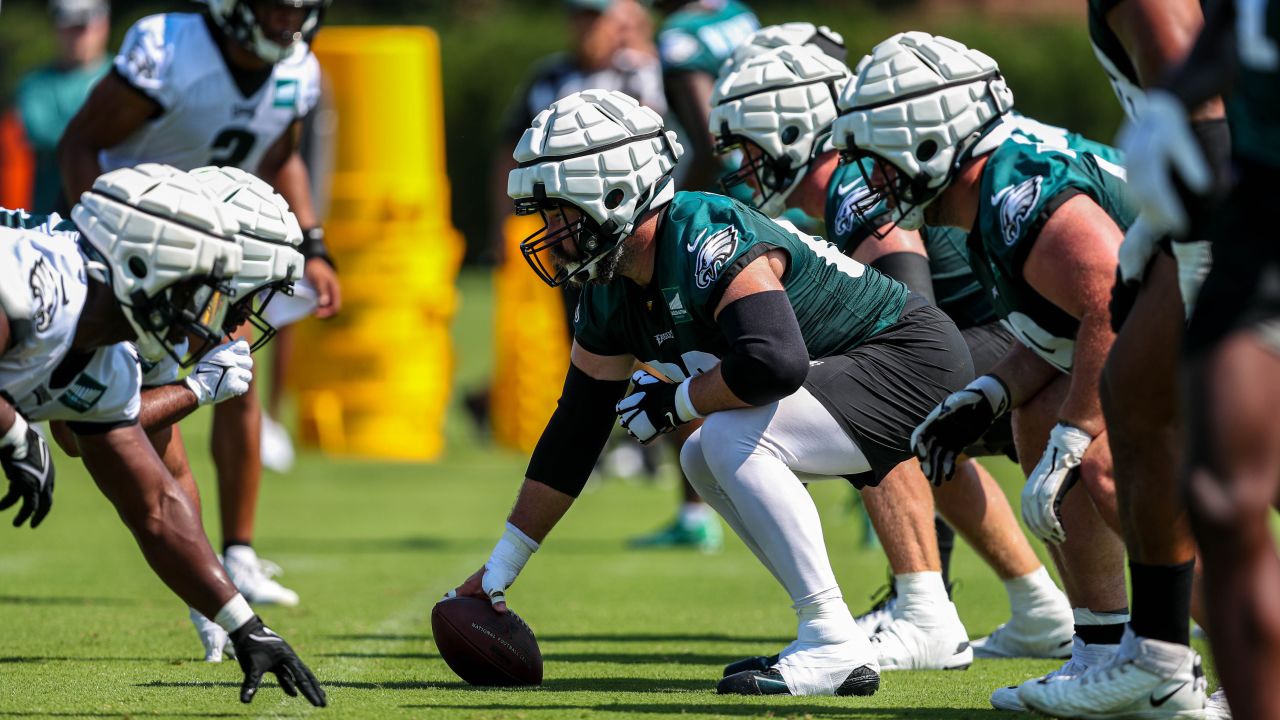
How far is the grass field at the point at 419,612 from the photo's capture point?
171 inches

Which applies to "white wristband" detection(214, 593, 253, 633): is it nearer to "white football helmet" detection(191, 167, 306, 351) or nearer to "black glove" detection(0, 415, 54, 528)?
"black glove" detection(0, 415, 54, 528)

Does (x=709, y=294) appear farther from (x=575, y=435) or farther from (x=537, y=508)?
(x=537, y=508)

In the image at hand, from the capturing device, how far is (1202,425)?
2.86m

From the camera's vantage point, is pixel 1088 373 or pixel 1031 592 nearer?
pixel 1088 373

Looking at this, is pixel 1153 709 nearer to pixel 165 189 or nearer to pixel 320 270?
pixel 165 189

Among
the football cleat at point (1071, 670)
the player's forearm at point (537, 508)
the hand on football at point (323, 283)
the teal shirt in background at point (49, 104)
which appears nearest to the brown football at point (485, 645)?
the player's forearm at point (537, 508)

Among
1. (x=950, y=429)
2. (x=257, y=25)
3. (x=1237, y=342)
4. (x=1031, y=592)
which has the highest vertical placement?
(x=1237, y=342)

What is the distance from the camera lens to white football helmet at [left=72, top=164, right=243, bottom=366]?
416 cm

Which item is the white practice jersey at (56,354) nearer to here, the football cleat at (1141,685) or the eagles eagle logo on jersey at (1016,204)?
the eagles eagle logo on jersey at (1016,204)

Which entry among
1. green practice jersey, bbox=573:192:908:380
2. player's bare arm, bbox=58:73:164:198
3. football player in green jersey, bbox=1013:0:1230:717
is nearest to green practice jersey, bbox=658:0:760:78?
player's bare arm, bbox=58:73:164:198

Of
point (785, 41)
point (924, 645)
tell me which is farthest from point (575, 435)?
point (785, 41)

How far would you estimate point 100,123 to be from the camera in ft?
20.5

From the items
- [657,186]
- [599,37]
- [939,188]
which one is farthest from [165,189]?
[599,37]

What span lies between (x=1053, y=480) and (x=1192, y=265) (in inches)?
32.2
